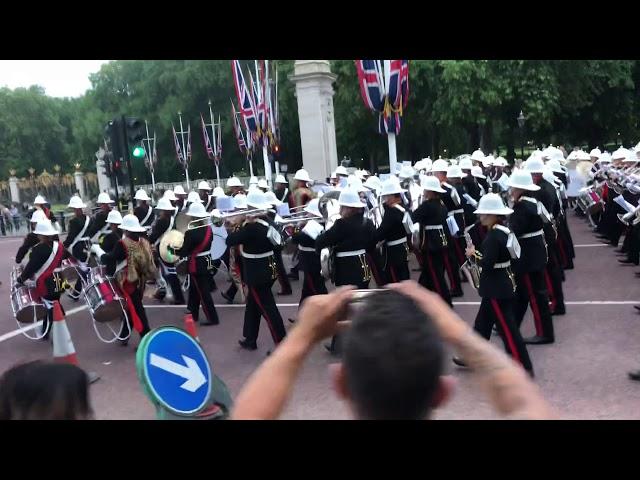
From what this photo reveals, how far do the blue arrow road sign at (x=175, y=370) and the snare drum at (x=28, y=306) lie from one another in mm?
4849

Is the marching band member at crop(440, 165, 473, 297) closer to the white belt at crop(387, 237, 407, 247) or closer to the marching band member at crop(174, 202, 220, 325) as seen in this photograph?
the white belt at crop(387, 237, 407, 247)

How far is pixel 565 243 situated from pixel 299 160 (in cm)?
3293

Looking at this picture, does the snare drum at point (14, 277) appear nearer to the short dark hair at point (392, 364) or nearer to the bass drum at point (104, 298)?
the bass drum at point (104, 298)

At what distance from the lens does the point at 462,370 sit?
6.20 metres

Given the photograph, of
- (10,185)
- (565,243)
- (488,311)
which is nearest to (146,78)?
(10,185)

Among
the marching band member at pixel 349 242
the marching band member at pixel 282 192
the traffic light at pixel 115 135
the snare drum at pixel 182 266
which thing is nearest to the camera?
the marching band member at pixel 349 242

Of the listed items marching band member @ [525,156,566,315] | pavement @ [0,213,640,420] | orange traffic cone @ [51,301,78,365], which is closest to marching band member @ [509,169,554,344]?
pavement @ [0,213,640,420]

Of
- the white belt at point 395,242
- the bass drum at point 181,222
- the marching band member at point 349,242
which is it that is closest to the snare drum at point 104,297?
the marching band member at point 349,242

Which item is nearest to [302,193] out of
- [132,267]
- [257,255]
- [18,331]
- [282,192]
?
[282,192]

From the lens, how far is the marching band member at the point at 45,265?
8.18 meters

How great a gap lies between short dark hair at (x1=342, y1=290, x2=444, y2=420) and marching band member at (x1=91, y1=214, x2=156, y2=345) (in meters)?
6.86

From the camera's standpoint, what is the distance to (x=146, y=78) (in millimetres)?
43188
